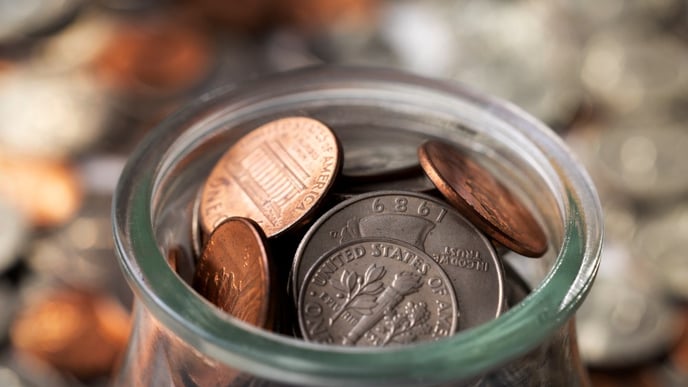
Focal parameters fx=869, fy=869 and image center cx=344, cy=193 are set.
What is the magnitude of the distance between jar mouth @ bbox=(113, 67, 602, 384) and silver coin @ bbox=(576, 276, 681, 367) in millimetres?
518

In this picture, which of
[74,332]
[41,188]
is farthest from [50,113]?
[74,332]

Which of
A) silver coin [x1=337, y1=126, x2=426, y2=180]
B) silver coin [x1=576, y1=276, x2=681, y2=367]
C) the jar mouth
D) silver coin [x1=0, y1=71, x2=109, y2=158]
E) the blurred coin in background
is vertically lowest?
silver coin [x1=576, y1=276, x2=681, y2=367]

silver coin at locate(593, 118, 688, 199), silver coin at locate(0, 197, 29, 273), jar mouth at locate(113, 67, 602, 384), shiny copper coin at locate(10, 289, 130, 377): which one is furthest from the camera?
silver coin at locate(593, 118, 688, 199)

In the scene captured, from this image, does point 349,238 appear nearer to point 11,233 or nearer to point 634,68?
point 11,233

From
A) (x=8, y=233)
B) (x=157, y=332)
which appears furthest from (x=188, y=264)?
(x=8, y=233)

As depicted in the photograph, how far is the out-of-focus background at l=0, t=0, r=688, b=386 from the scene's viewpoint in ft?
3.27

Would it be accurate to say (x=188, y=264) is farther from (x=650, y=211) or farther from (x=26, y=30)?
(x=26, y=30)

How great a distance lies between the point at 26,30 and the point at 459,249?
3.64 feet

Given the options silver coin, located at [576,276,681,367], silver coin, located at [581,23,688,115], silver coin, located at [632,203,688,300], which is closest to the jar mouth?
silver coin, located at [576,276,681,367]

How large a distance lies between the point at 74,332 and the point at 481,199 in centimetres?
67

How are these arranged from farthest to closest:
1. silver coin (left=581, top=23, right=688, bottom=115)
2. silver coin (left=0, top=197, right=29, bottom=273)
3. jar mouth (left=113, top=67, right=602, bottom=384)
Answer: silver coin (left=581, top=23, right=688, bottom=115) < silver coin (left=0, top=197, right=29, bottom=273) < jar mouth (left=113, top=67, right=602, bottom=384)

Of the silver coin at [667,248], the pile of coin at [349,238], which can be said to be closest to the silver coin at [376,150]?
the pile of coin at [349,238]

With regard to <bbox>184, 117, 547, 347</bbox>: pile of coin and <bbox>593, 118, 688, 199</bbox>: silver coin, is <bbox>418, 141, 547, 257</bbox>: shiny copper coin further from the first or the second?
<bbox>593, 118, 688, 199</bbox>: silver coin

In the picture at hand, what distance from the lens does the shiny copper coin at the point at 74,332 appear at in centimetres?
97
